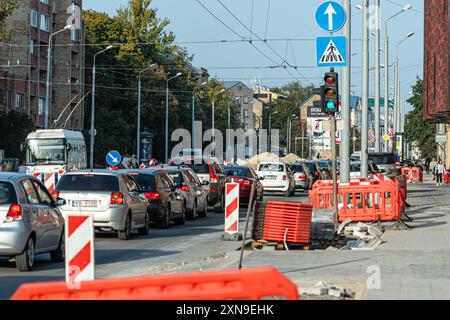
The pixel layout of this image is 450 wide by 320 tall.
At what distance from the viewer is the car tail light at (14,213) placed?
14.9 m

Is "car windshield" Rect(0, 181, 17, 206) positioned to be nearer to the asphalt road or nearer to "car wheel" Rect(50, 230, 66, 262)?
the asphalt road

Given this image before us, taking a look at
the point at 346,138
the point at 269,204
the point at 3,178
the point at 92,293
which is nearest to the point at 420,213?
the point at 346,138

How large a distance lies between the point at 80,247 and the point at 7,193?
5.62 meters

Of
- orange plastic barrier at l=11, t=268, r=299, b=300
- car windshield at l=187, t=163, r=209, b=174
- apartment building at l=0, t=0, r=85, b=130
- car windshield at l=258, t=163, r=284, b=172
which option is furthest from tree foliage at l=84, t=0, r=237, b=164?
orange plastic barrier at l=11, t=268, r=299, b=300

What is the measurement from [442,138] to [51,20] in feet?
117

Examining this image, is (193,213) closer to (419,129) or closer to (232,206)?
(232,206)

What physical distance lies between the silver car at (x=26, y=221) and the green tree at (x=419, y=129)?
8663 cm

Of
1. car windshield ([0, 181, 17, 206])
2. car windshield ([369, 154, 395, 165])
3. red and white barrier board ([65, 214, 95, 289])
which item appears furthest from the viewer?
car windshield ([369, 154, 395, 165])

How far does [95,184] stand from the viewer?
842 inches

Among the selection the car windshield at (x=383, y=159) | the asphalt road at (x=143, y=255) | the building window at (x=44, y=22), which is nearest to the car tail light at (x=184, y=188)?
the asphalt road at (x=143, y=255)

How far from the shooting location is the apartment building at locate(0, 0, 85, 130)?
7844 cm

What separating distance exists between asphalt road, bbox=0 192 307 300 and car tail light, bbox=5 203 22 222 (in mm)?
747

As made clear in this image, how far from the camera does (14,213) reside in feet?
48.9
